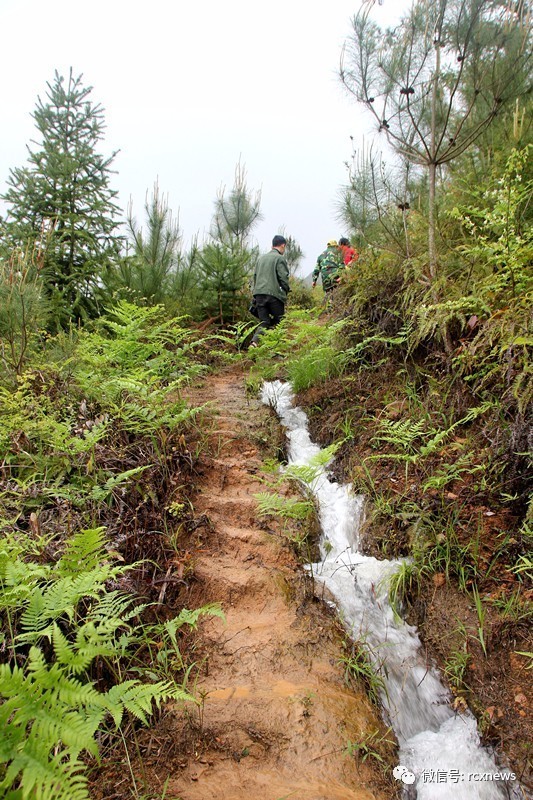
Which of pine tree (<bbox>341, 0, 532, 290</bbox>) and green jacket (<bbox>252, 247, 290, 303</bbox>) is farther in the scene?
green jacket (<bbox>252, 247, 290, 303</bbox>)

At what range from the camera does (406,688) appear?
Result: 9.30 ft

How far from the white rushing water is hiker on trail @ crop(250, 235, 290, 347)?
17.4ft

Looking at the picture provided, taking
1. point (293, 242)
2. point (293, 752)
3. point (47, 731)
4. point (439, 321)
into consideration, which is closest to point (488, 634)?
point (293, 752)

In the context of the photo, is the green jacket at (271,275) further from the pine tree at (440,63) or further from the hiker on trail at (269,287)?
the pine tree at (440,63)

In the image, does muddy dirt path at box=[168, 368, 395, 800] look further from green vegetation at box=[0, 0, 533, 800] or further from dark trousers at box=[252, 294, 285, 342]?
dark trousers at box=[252, 294, 285, 342]

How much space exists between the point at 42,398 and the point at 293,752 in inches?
143

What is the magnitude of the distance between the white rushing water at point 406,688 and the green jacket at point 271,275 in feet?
17.6

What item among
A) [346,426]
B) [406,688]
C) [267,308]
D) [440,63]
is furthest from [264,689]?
[267,308]

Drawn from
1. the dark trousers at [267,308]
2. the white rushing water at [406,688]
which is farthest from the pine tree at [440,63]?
the dark trousers at [267,308]

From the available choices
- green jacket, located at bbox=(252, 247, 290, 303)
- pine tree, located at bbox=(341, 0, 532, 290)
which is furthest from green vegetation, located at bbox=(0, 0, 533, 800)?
green jacket, located at bbox=(252, 247, 290, 303)

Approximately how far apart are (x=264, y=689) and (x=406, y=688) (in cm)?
95

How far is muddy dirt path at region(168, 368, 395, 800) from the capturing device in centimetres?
216

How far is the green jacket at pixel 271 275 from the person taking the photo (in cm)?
859

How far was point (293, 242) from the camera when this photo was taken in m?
19.8
